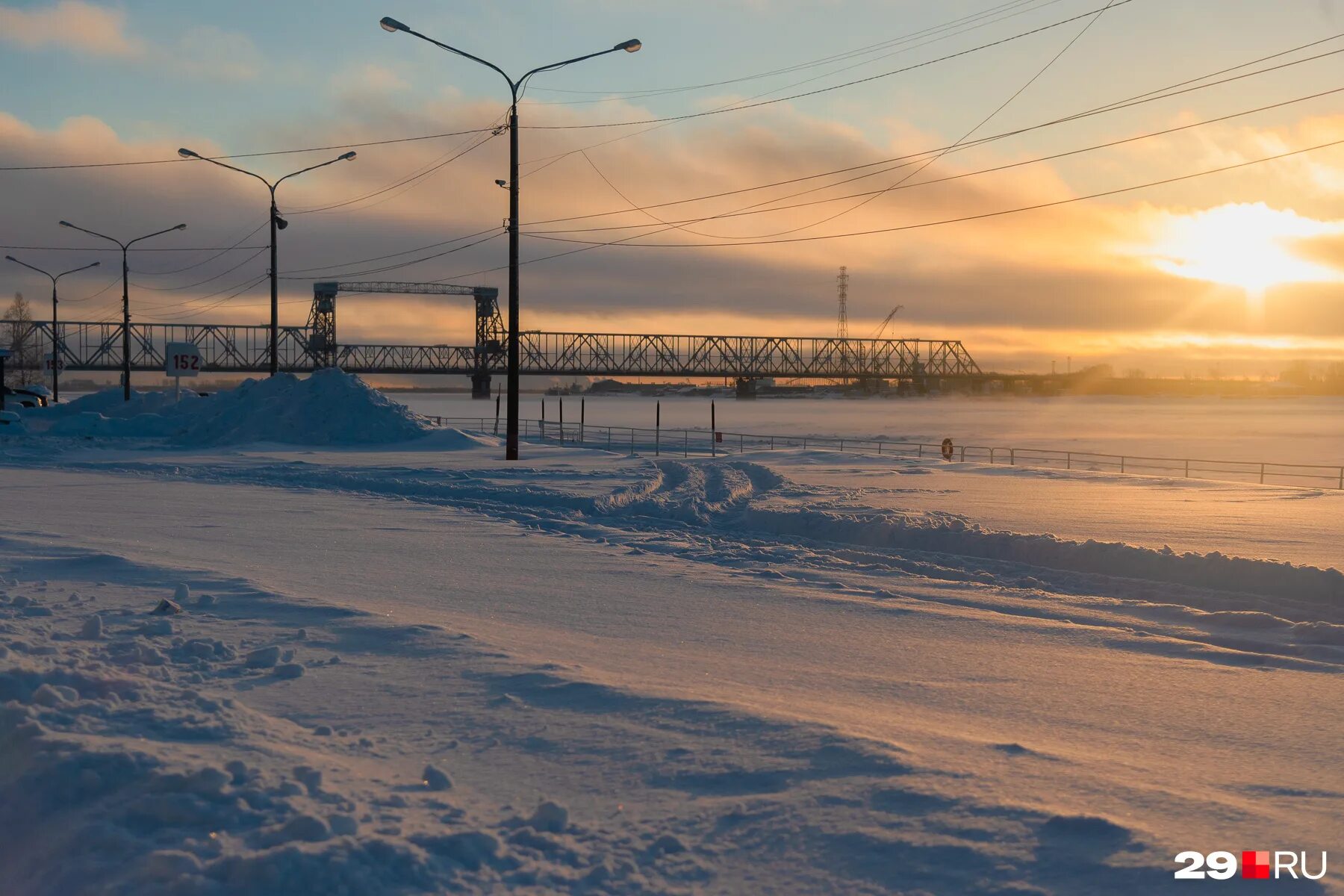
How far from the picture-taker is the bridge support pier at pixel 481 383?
11662 cm

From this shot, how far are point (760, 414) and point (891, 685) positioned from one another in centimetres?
15982

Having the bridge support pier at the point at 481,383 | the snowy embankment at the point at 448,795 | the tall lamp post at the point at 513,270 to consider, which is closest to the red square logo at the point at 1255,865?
the snowy embankment at the point at 448,795

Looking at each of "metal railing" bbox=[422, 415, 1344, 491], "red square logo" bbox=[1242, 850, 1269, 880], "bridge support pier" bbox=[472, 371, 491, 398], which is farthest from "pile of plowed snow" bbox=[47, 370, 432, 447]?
"bridge support pier" bbox=[472, 371, 491, 398]

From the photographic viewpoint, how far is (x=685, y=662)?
787 cm

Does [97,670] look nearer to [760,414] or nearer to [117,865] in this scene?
[117,865]

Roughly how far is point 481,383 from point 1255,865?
384 ft

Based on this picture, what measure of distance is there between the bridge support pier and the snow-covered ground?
103 meters

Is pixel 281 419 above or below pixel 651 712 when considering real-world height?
above

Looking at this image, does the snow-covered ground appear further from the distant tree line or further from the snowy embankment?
the distant tree line

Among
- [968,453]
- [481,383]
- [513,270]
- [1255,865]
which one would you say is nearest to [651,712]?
[1255,865]

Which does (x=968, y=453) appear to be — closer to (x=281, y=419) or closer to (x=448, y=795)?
(x=281, y=419)

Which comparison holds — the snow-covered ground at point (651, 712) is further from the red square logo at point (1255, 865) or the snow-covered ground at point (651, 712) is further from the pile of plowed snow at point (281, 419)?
the pile of plowed snow at point (281, 419)

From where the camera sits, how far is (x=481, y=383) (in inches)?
4678

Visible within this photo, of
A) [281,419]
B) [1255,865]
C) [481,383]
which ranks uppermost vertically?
[481,383]
